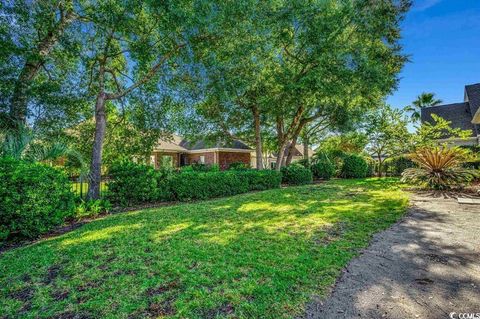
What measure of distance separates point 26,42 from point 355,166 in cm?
2100

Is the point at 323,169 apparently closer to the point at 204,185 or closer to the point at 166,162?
the point at 204,185

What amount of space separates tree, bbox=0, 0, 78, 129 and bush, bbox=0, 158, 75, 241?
300 cm

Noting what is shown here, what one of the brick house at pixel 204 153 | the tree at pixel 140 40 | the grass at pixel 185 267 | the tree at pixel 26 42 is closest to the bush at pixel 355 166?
the brick house at pixel 204 153

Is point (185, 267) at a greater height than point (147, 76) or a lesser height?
lesser

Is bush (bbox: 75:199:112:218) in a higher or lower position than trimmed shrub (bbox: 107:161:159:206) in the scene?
lower

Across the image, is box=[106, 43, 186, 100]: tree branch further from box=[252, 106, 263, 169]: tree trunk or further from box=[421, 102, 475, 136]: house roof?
box=[421, 102, 475, 136]: house roof

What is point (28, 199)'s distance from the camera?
4.98m

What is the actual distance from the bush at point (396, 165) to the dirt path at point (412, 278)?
53.8ft

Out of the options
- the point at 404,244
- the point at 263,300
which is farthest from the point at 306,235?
the point at 263,300

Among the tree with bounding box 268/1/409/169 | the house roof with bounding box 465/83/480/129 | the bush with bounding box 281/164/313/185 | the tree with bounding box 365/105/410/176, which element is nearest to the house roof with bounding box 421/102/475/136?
the house roof with bounding box 465/83/480/129

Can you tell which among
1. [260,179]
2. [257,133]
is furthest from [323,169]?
[260,179]

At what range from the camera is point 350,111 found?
18.0 meters

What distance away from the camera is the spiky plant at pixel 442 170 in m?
9.71

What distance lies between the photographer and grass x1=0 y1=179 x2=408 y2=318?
2.51 m
